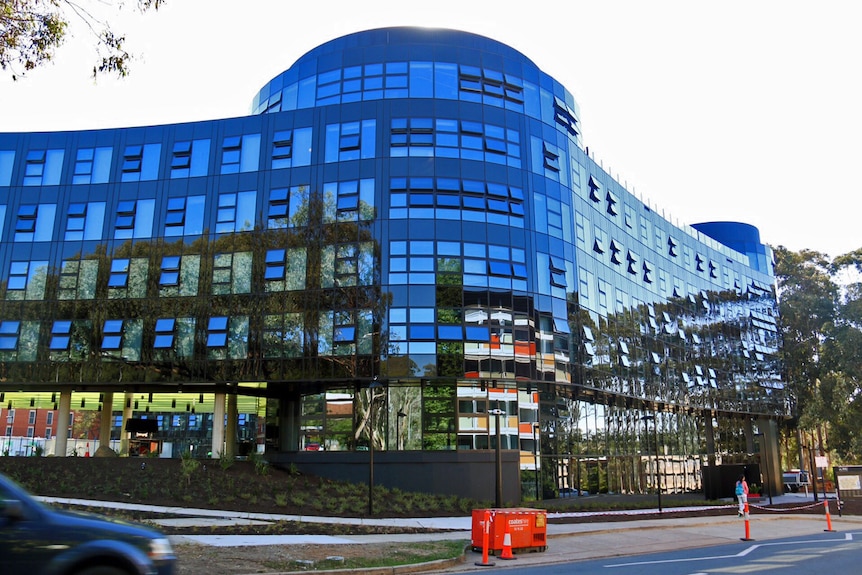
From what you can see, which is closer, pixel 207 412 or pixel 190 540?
pixel 190 540

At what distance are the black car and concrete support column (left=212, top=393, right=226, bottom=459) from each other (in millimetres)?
30373

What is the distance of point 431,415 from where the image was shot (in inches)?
1316

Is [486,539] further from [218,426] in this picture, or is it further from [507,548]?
[218,426]

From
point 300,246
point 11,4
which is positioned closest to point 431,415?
point 300,246

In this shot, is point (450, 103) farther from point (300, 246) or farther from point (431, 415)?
point (431, 415)

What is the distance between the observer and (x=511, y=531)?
18062 millimetres

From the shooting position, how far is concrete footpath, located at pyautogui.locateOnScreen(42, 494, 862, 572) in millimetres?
17766

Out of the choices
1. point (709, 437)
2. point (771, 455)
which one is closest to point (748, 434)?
point (771, 455)

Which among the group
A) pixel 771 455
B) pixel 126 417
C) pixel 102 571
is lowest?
pixel 102 571

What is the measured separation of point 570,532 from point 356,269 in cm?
1631

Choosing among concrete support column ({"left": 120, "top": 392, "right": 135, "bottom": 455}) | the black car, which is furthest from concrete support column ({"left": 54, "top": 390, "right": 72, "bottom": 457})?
the black car

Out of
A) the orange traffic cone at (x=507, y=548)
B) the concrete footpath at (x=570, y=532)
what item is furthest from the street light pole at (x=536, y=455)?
the orange traffic cone at (x=507, y=548)

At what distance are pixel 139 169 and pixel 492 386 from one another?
21806 millimetres

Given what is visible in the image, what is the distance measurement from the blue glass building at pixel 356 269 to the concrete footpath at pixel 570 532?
24.9 ft
